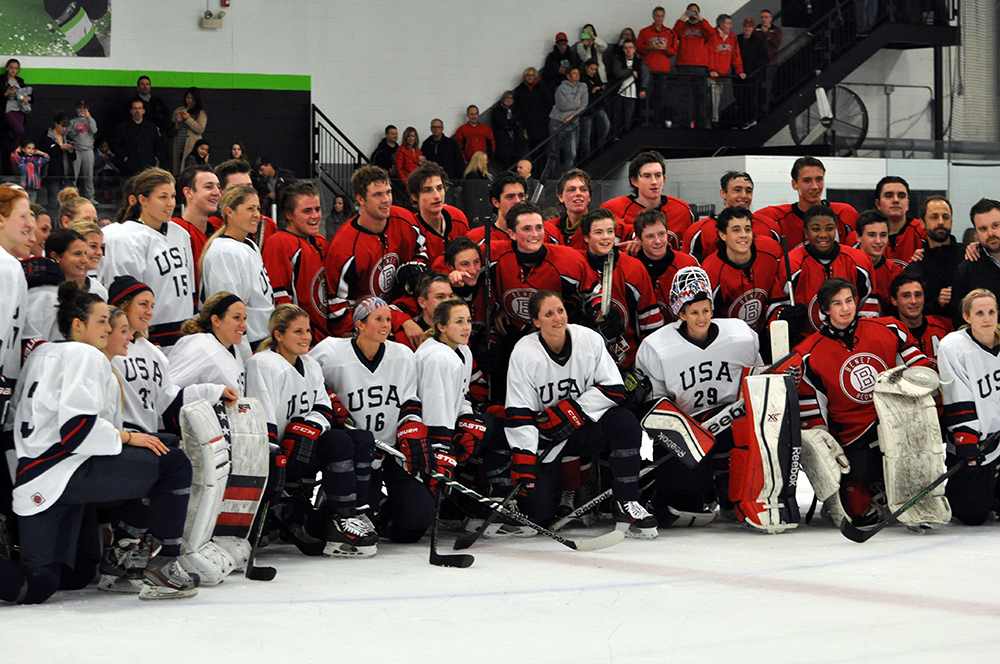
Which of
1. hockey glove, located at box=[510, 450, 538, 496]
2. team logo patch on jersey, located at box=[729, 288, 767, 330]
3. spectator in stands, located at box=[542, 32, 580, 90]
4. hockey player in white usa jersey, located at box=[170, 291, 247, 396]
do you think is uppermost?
spectator in stands, located at box=[542, 32, 580, 90]

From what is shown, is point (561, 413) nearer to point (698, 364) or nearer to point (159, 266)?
point (698, 364)

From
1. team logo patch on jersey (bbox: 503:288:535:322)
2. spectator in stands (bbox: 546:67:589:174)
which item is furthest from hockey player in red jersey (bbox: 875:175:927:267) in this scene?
spectator in stands (bbox: 546:67:589:174)

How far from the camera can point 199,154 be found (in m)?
12.8

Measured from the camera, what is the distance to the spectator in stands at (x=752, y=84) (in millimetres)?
14828

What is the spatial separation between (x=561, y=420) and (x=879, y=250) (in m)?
2.00

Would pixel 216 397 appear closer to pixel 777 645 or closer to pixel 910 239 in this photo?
pixel 777 645

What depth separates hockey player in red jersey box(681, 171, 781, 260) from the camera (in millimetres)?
6215

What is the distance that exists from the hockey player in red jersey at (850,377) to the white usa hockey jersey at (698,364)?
0.91ft

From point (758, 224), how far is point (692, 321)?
111cm

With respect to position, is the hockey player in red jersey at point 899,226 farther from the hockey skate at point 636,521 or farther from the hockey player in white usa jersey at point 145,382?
the hockey player in white usa jersey at point 145,382

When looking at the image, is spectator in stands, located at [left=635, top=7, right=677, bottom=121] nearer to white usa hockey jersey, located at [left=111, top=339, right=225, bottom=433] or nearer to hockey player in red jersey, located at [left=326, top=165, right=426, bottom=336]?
hockey player in red jersey, located at [left=326, top=165, right=426, bottom=336]

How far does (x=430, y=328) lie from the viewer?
17.9ft

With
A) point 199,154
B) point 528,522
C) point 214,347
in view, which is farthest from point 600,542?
point 199,154

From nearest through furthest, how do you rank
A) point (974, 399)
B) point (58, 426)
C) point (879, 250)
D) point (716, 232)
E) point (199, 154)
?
point (58, 426) < point (974, 399) < point (879, 250) < point (716, 232) < point (199, 154)
